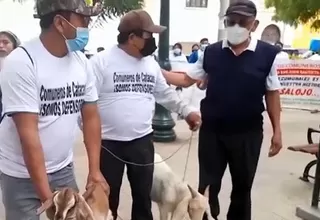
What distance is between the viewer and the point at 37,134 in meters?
2.54

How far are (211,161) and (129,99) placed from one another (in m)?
0.86

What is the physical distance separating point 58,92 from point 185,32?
97.5 feet

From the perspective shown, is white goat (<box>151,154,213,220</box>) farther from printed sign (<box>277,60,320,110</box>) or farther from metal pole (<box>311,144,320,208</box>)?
printed sign (<box>277,60,320,110</box>)

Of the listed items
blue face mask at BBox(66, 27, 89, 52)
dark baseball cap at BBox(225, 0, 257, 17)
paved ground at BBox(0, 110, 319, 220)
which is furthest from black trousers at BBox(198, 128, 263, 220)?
blue face mask at BBox(66, 27, 89, 52)

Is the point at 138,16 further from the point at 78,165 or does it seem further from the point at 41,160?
the point at 78,165

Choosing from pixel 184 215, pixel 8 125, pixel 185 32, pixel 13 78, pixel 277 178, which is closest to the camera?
pixel 13 78

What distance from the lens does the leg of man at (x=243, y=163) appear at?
412cm

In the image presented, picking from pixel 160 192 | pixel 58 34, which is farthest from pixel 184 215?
pixel 58 34

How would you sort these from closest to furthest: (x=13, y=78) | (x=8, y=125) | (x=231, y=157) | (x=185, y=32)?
1. (x=13, y=78)
2. (x=8, y=125)
3. (x=231, y=157)
4. (x=185, y=32)

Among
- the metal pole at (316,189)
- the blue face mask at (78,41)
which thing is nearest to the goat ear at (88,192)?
the blue face mask at (78,41)

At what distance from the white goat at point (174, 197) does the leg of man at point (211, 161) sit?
195 mm

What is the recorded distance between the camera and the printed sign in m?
13.0

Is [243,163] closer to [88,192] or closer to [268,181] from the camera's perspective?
[88,192]

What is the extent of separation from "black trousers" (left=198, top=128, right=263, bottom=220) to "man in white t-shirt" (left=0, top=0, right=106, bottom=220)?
1512 mm
